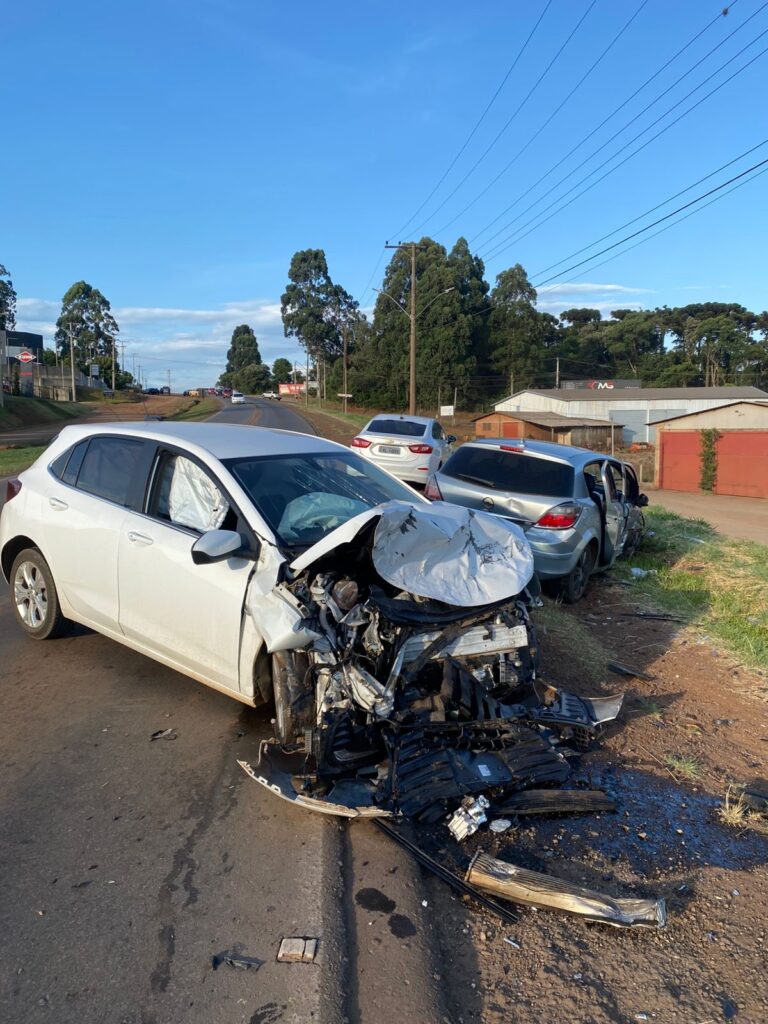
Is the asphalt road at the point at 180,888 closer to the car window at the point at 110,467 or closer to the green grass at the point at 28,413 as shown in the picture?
the car window at the point at 110,467

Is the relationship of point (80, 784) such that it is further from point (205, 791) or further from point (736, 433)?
point (736, 433)

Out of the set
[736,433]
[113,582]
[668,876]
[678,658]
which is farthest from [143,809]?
[736,433]

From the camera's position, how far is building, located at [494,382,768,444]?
60656 millimetres

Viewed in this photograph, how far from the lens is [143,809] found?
3676 millimetres

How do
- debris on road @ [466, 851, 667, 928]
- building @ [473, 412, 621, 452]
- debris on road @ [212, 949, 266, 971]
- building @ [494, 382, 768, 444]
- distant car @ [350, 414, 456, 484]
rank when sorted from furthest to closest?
building @ [494, 382, 768, 444]
building @ [473, 412, 621, 452]
distant car @ [350, 414, 456, 484]
debris on road @ [466, 851, 667, 928]
debris on road @ [212, 949, 266, 971]

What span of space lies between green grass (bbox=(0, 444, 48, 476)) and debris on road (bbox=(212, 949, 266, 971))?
17.5 m

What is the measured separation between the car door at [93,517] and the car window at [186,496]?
0.18 meters

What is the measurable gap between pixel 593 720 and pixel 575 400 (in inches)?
2489

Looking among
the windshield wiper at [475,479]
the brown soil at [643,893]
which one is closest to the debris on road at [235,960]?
the brown soil at [643,893]

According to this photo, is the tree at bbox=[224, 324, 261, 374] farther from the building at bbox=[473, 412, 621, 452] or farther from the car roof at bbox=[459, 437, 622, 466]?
the car roof at bbox=[459, 437, 622, 466]

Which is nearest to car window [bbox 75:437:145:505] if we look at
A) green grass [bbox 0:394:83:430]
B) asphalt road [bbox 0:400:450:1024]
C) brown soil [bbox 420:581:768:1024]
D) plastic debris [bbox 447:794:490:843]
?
asphalt road [bbox 0:400:450:1024]

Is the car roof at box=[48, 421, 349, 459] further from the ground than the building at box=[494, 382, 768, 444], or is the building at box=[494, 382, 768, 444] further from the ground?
the building at box=[494, 382, 768, 444]

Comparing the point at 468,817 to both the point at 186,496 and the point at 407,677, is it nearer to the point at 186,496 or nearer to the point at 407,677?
the point at 407,677

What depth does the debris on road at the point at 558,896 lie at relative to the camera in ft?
9.53
